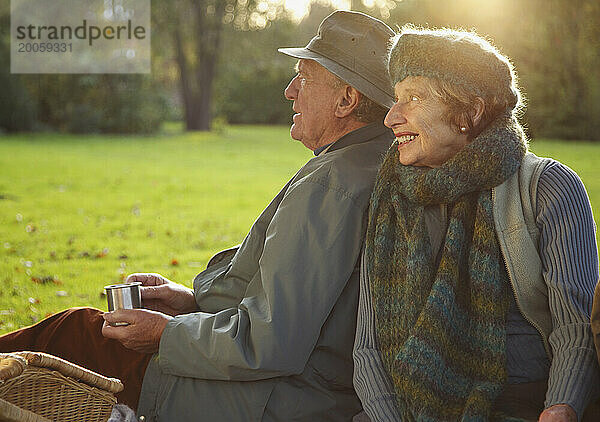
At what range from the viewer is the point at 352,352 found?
2.53 metres

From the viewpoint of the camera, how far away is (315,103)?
2859 mm

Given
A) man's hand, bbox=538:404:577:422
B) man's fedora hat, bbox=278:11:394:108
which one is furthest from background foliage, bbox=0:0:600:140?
man's hand, bbox=538:404:577:422

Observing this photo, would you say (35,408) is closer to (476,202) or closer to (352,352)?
(352,352)

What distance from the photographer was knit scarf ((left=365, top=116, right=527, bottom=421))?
7.13 feet

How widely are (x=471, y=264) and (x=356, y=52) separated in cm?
96

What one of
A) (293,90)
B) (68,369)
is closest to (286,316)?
(68,369)

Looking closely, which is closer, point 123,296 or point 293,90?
point 123,296

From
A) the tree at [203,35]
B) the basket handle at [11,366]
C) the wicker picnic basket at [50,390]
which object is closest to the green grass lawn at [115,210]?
the wicker picnic basket at [50,390]

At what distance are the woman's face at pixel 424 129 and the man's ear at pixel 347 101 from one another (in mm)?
359

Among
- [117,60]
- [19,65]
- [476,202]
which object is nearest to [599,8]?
[117,60]

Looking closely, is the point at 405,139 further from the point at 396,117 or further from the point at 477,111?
the point at 477,111

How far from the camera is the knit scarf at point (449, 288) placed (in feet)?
7.13

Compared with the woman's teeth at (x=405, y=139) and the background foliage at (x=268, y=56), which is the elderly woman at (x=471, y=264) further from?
the background foliage at (x=268, y=56)

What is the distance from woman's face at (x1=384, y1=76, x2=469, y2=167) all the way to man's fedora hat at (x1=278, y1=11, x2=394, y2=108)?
31cm
